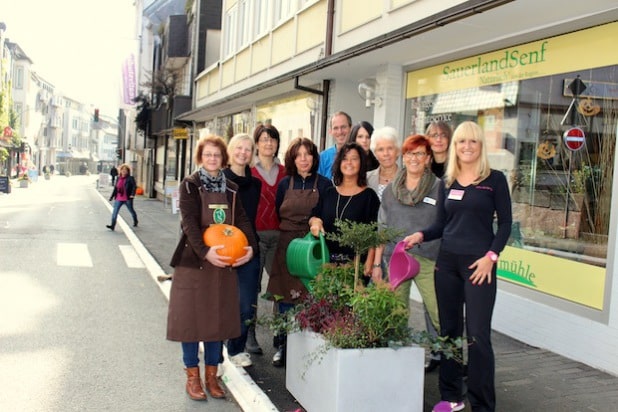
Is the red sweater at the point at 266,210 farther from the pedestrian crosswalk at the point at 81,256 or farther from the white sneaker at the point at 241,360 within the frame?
the pedestrian crosswalk at the point at 81,256

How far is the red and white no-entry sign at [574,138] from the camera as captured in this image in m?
6.53

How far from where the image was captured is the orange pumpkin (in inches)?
186

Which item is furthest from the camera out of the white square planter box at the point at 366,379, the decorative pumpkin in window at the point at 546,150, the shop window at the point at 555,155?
the decorative pumpkin in window at the point at 546,150

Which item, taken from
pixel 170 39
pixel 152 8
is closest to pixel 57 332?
pixel 170 39

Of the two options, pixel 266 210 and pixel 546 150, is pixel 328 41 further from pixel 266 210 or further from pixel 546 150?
pixel 266 210

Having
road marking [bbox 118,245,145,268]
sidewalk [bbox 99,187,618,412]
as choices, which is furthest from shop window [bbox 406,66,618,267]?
road marking [bbox 118,245,145,268]

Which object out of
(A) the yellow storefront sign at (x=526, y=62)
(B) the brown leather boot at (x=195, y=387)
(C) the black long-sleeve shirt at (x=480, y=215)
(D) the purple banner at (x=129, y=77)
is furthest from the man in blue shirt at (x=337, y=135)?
(D) the purple banner at (x=129, y=77)

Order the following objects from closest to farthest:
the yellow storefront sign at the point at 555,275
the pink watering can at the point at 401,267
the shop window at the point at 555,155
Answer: the pink watering can at the point at 401,267 < the yellow storefront sign at the point at 555,275 < the shop window at the point at 555,155

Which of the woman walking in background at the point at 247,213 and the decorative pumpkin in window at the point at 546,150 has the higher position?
the decorative pumpkin in window at the point at 546,150

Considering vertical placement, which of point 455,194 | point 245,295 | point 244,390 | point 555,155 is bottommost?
point 244,390

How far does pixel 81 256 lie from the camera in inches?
508

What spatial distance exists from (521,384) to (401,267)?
1598mm

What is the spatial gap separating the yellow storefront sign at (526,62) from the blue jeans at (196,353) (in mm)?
4483

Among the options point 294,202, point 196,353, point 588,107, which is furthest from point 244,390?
point 588,107
